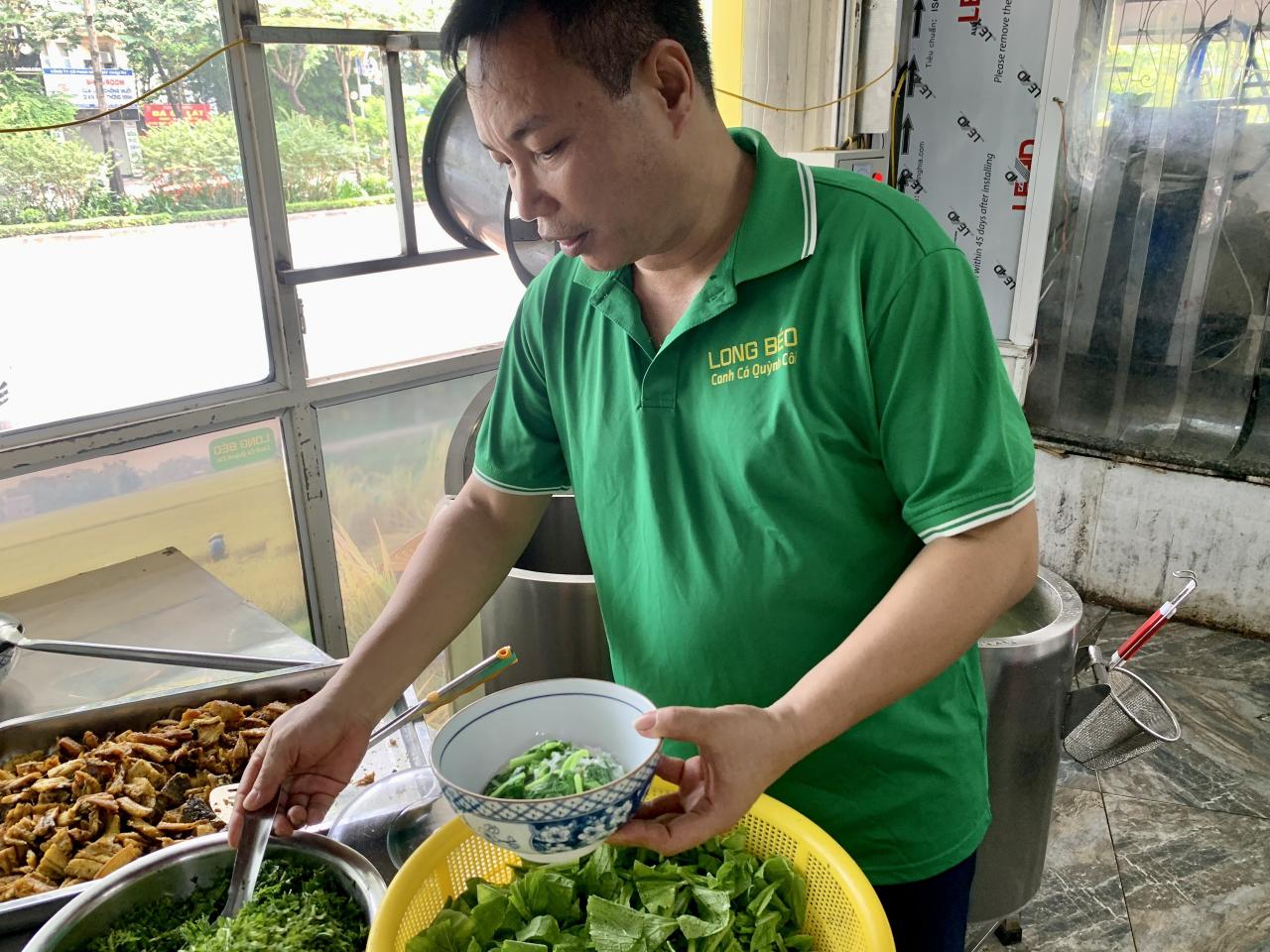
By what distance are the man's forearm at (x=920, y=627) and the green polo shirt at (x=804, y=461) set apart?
0.03 metres

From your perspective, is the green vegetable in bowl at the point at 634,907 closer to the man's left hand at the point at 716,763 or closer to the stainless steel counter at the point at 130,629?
the man's left hand at the point at 716,763

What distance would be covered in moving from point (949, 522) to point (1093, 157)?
3.50 m

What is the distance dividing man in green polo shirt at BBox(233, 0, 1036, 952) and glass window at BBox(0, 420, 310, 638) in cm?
151

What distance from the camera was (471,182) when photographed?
8.62 ft

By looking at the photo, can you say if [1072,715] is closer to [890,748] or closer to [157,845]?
[890,748]

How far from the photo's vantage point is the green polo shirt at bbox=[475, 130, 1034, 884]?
106 cm

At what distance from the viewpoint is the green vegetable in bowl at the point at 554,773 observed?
924 mm

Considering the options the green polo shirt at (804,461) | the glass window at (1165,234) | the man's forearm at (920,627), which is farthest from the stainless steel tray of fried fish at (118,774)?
the glass window at (1165,234)

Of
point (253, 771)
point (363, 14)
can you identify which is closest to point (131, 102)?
point (363, 14)

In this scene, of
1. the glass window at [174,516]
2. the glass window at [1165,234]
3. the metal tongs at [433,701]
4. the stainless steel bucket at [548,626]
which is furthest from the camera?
the glass window at [1165,234]

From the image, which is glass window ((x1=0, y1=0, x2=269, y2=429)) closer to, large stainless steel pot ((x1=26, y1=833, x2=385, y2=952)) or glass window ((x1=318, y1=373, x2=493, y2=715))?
glass window ((x1=318, y1=373, x2=493, y2=715))

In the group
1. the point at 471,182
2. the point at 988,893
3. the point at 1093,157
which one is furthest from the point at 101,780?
the point at 1093,157

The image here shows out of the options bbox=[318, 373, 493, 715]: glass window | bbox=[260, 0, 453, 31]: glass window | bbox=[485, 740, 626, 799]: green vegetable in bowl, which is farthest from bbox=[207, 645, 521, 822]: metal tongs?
bbox=[260, 0, 453, 31]: glass window

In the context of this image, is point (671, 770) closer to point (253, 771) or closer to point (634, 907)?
point (634, 907)
